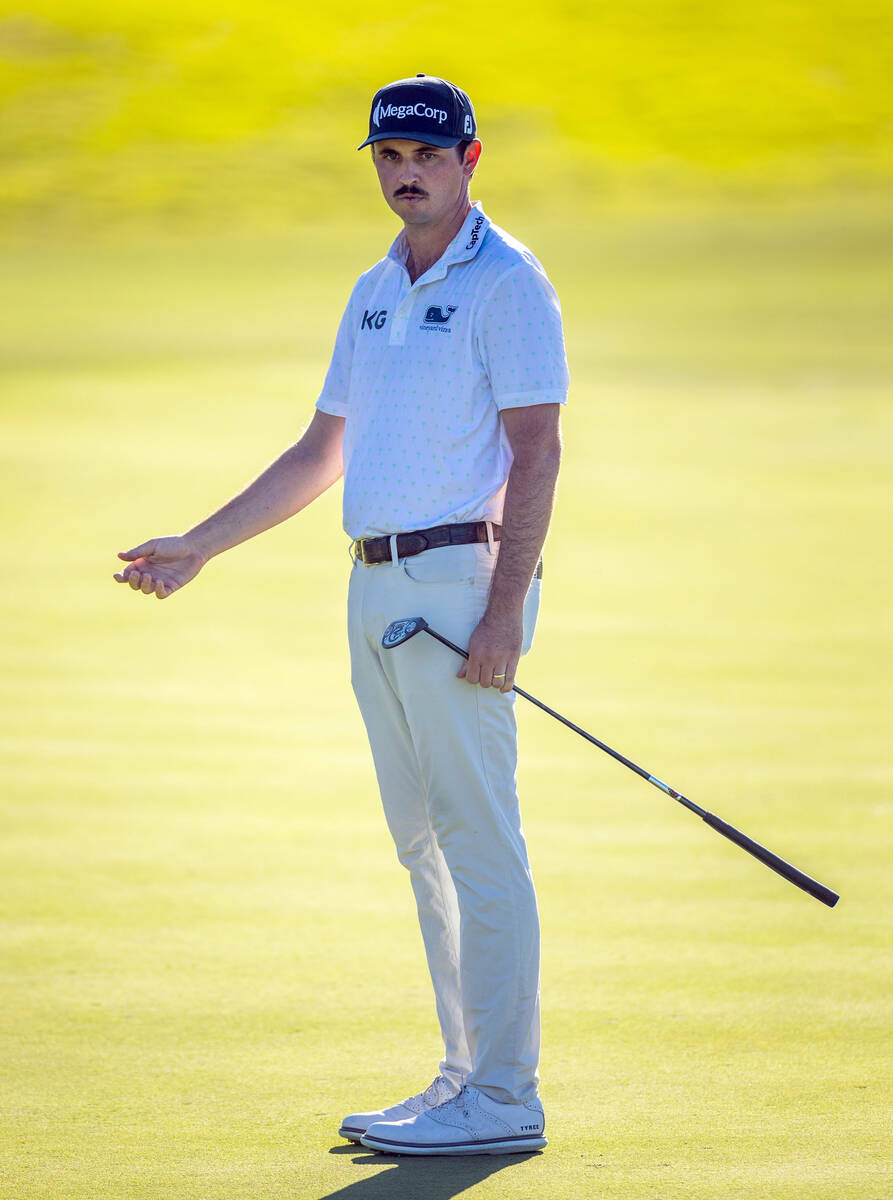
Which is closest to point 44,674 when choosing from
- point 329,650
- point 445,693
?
point 329,650

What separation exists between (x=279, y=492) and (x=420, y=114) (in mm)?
716

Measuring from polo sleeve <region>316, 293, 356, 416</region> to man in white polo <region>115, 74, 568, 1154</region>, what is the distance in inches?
7.2

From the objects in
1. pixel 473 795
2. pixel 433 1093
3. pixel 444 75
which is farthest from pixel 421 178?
pixel 444 75

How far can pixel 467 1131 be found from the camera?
2.69 meters

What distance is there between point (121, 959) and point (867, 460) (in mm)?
10139

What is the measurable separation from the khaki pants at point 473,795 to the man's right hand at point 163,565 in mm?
382

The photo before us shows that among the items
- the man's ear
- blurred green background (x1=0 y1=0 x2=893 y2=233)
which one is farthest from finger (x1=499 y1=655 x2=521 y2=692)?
blurred green background (x1=0 y1=0 x2=893 y2=233)

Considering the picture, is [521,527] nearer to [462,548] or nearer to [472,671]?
[462,548]

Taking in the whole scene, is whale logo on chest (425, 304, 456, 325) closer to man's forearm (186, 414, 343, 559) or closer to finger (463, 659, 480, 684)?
man's forearm (186, 414, 343, 559)

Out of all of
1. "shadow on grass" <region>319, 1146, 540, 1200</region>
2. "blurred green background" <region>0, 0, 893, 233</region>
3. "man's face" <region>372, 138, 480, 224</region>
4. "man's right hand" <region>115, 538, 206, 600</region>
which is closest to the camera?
"shadow on grass" <region>319, 1146, 540, 1200</region>

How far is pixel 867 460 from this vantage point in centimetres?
1292

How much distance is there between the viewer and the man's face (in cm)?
278

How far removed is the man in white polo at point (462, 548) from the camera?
2697 millimetres

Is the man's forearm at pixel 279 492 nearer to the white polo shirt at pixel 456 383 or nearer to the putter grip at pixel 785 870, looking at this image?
the white polo shirt at pixel 456 383
